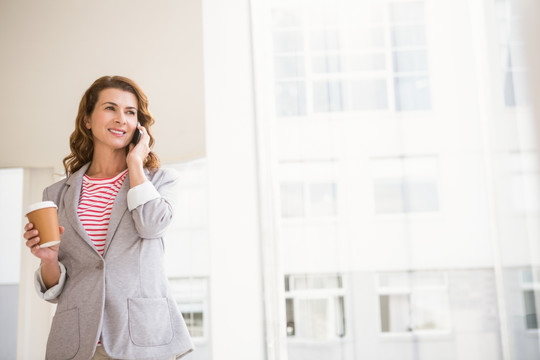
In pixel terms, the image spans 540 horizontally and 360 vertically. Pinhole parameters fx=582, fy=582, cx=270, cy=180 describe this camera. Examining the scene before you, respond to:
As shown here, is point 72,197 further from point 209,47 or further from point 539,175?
point 539,175

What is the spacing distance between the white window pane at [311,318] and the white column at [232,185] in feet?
0.53

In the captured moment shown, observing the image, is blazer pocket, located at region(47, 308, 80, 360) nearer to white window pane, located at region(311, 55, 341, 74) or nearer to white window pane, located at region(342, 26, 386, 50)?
white window pane, located at region(311, 55, 341, 74)

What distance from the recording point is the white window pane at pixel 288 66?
2.46 meters

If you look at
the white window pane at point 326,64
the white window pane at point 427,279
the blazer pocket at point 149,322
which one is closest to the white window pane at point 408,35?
the white window pane at point 326,64

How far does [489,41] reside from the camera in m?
2.44

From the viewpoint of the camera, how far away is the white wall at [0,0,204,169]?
228 cm

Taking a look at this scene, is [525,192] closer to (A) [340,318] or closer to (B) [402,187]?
(B) [402,187]

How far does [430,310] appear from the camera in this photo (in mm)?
2354

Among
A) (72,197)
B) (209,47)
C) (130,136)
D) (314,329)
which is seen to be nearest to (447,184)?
(314,329)

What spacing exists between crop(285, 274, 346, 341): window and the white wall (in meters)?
0.68

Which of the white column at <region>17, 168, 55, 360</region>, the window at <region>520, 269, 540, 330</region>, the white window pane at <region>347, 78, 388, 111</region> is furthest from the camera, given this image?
the white window pane at <region>347, 78, 388, 111</region>

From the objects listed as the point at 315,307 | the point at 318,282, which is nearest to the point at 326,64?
the point at 318,282

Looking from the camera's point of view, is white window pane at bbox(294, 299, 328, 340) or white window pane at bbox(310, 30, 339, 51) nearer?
white window pane at bbox(294, 299, 328, 340)

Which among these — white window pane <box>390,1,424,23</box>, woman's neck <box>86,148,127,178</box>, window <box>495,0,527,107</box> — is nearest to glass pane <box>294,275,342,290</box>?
woman's neck <box>86,148,127,178</box>
